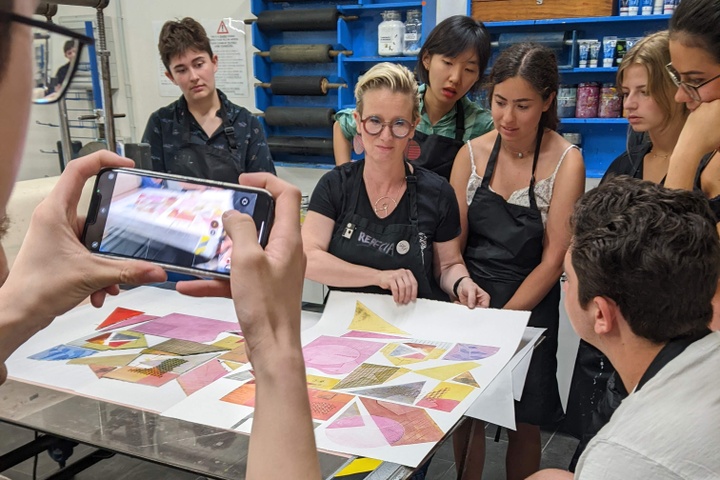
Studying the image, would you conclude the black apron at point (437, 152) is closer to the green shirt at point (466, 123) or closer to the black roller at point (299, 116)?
Answer: the green shirt at point (466, 123)

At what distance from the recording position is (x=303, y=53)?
3.91 meters

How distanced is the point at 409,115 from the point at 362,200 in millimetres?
309

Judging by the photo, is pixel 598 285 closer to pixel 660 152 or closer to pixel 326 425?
pixel 326 425

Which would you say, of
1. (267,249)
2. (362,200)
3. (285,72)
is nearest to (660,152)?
(362,200)

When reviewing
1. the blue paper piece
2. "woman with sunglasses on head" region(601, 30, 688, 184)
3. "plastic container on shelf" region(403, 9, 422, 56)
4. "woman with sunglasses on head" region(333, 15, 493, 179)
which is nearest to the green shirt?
"woman with sunglasses on head" region(333, 15, 493, 179)

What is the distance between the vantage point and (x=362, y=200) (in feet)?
6.66

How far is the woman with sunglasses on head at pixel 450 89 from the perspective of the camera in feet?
7.75

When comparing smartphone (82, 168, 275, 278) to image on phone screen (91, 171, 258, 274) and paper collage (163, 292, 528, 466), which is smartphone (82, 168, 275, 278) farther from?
paper collage (163, 292, 528, 466)

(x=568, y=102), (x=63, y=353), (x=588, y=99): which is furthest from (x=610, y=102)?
(x=63, y=353)

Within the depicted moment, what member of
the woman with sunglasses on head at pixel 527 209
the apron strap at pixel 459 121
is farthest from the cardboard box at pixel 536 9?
the woman with sunglasses on head at pixel 527 209

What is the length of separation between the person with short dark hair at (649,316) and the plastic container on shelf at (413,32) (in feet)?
→ 8.32

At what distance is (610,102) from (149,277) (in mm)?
2878

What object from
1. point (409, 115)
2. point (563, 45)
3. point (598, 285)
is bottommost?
point (598, 285)

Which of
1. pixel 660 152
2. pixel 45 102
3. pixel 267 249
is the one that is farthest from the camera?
pixel 660 152
